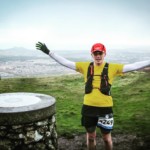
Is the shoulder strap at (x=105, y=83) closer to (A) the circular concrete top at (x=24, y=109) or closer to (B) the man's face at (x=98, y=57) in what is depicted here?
(B) the man's face at (x=98, y=57)

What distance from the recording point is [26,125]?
6844mm

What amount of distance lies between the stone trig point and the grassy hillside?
3.23 m

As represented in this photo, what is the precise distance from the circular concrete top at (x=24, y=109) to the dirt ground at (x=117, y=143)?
2.28m

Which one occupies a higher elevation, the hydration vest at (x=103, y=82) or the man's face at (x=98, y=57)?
the man's face at (x=98, y=57)

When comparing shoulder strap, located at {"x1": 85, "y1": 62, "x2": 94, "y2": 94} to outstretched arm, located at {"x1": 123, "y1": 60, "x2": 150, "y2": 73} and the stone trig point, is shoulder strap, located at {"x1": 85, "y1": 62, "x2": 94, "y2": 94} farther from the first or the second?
the stone trig point

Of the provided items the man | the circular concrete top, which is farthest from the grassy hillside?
the man

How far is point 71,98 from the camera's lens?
15.9 metres

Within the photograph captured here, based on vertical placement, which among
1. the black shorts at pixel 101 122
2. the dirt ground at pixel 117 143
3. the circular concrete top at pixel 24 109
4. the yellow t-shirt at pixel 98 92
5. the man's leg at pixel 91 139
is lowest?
the dirt ground at pixel 117 143

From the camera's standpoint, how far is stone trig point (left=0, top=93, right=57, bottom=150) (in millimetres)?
6711

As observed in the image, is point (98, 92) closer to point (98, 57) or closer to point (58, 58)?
point (98, 57)

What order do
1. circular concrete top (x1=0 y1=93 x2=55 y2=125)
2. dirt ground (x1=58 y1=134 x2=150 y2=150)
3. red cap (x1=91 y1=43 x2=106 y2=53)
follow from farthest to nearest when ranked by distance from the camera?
dirt ground (x1=58 y1=134 x2=150 y2=150) < red cap (x1=91 y1=43 x2=106 y2=53) < circular concrete top (x1=0 y1=93 x2=55 y2=125)

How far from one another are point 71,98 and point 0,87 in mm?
4602

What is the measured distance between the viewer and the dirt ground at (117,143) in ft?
30.2


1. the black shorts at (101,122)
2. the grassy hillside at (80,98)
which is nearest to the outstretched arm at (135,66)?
the black shorts at (101,122)
